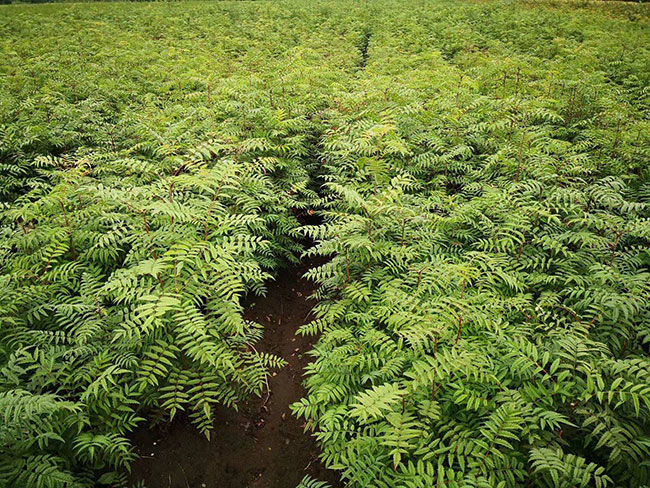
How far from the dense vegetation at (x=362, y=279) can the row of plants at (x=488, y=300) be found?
0.11ft

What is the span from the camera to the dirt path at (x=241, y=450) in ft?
12.3

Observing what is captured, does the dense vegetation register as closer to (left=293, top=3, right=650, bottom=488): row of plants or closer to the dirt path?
(left=293, top=3, right=650, bottom=488): row of plants

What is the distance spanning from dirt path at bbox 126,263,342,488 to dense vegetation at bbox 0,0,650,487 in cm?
19

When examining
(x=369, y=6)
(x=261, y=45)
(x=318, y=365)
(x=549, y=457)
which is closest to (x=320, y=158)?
(x=318, y=365)

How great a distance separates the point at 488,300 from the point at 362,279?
1.42 metres

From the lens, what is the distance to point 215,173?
14.6 feet

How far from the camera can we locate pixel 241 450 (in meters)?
4.05

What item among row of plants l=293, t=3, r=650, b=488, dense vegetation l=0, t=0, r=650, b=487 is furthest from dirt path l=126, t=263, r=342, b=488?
row of plants l=293, t=3, r=650, b=488

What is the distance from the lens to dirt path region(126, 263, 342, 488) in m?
3.74

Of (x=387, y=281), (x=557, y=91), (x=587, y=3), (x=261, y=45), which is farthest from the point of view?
(x=587, y=3)

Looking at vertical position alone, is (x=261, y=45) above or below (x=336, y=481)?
above

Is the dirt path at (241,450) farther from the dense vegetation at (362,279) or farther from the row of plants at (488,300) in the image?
the row of plants at (488,300)

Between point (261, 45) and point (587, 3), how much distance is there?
20277 millimetres

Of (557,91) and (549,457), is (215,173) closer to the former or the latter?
(549,457)
